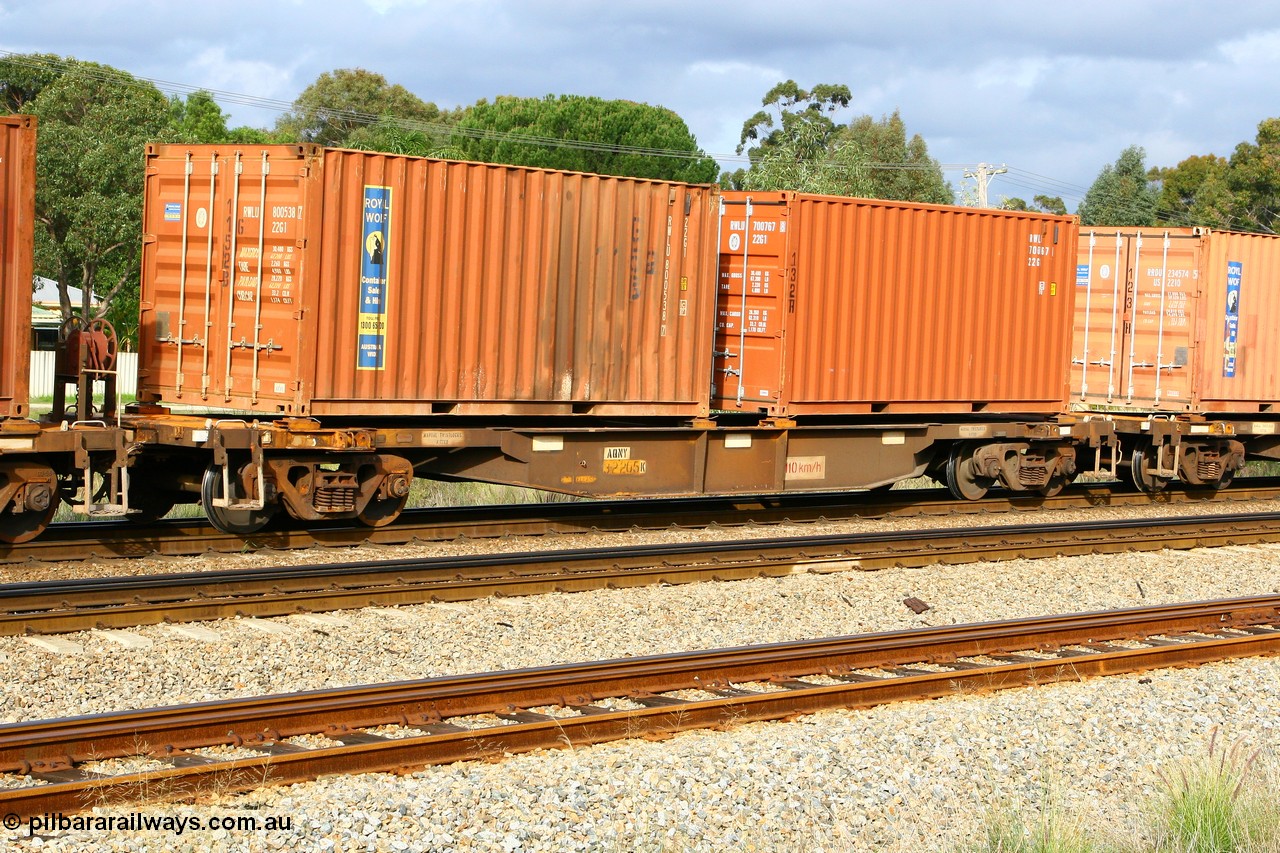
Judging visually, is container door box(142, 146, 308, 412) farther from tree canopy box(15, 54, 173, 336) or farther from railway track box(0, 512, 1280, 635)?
tree canopy box(15, 54, 173, 336)

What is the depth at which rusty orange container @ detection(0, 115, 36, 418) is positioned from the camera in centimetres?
1044

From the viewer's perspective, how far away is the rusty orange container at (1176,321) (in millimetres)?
18047

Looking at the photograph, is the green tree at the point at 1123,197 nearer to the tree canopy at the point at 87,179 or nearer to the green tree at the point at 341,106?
the green tree at the point at 341,106

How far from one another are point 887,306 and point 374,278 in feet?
21.0

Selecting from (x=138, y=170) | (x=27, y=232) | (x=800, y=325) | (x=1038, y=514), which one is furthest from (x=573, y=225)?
(x=138, y=170)

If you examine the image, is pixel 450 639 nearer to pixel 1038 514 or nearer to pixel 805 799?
pixel 805 799

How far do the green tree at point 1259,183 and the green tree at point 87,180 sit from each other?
4866 centimetres

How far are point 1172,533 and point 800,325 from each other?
4.79m

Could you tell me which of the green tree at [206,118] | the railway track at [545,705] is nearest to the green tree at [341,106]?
the green tree at [206,118]

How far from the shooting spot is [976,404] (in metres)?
16.2

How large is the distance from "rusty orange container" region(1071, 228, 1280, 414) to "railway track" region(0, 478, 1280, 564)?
1572 millimetres

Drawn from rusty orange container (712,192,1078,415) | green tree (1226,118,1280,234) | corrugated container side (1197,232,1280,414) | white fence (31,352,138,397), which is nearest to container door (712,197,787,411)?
rusty orange container (712,192,1078,415)

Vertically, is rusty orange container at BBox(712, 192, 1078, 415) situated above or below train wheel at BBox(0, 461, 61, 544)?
above

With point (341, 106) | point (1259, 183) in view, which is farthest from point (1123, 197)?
point (341, 106)
